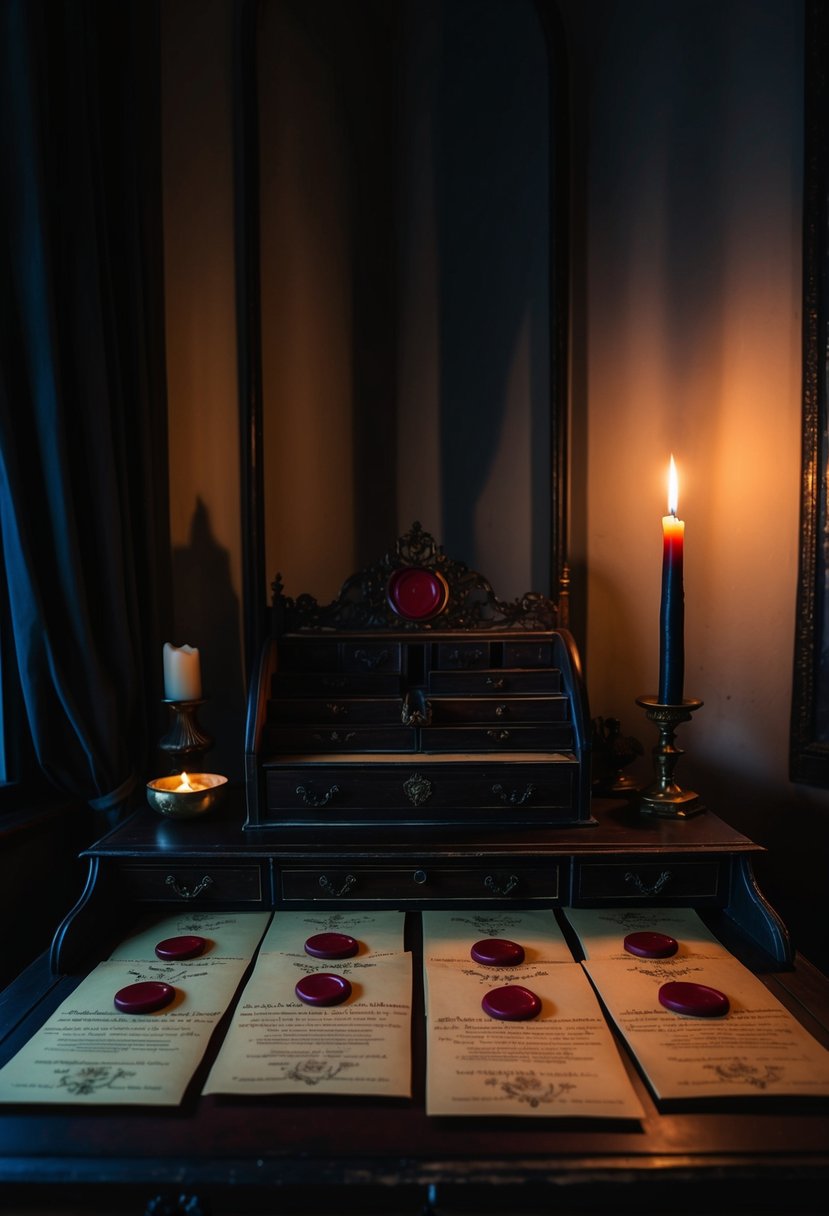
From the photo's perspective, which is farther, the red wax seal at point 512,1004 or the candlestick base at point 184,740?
the candlestick base at point 184,740

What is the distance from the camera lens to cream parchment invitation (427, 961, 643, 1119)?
26.4 inches

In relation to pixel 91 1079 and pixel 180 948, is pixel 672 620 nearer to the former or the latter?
pixel 180 948

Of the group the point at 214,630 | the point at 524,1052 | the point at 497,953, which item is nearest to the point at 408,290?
the point at 214,630

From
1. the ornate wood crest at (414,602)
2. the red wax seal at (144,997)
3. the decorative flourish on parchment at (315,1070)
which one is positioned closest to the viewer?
the decorative flourish on parchment at (315,1070)

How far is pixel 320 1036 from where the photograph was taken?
77 centimetres

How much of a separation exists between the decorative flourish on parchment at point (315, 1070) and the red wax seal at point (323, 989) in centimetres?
9

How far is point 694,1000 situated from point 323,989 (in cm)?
41

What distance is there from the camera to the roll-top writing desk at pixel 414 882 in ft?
2.00

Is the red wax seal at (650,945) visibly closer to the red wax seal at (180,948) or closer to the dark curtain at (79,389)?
the red wax seal at (180,948)

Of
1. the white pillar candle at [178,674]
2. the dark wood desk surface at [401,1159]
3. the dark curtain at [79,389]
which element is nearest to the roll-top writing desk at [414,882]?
the dark wood desk surface at [401,1159]

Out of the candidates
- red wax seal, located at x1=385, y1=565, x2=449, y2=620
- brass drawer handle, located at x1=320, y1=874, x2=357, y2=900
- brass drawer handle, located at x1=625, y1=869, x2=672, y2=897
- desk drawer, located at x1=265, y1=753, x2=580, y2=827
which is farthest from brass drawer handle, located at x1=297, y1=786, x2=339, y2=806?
brass drawer handle, located at x1=625, y1=869, x2=672, y2=897

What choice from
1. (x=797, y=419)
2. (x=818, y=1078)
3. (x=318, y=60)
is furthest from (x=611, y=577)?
(x=318, y=60)

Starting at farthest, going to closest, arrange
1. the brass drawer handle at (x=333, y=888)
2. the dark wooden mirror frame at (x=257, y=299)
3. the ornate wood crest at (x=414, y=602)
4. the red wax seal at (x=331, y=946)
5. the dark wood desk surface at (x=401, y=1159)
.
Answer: the dark wooden mirror frame at (x=257, y=299), the ornate wood crest at (x=414, y=602), the brass drawer handle at (x=333, y=888), the red wax seal at (x=331, y=946), the dark wood desk surface at (x=401, y=1159)

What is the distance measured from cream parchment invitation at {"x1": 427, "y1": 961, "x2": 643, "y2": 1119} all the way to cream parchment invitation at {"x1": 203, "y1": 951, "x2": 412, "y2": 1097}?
36mm
